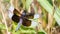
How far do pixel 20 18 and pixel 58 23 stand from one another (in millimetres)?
175

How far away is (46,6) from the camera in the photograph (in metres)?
0.98

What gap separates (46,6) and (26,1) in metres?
0.11

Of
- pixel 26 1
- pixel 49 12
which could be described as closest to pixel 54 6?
pixel 49 12

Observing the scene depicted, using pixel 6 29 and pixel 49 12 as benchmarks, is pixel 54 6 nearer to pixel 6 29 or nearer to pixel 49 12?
pixel 49 12

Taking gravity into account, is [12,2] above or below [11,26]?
above

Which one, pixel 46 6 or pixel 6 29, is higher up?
pixel 46 6

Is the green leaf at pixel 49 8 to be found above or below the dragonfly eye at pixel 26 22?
above

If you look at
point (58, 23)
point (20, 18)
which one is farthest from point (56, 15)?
point (20, 18)

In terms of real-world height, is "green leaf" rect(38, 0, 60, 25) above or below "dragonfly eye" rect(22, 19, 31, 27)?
above

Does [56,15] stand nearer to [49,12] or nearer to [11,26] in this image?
[49,12]

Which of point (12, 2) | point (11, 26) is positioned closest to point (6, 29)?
point (11, 26)

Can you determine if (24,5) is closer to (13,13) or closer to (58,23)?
(13,13)

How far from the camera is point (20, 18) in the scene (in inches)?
38.6

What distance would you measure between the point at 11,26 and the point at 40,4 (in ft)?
0.56
